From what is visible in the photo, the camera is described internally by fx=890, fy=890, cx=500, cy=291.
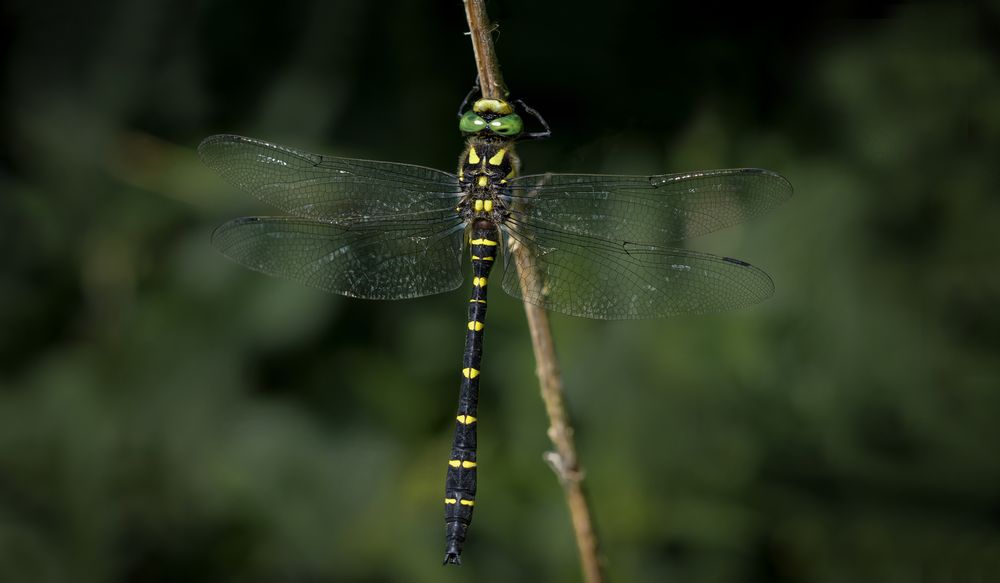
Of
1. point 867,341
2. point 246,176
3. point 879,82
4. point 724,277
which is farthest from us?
point 879,82

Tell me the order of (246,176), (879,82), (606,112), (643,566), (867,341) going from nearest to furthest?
(246,176) < (643,566) < (867,341) < (879,82) < (606,112)

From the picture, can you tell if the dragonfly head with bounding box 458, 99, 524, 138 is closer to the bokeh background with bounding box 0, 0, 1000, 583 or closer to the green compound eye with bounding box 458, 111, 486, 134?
the green compound eye with bounding box 458, 111, 486, 134

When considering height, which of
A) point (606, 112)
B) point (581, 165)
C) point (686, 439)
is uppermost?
point (606, 112)

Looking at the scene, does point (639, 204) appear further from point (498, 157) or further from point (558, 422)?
point (558, 422)

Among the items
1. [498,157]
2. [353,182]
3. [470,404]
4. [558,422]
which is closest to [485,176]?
[498,157]

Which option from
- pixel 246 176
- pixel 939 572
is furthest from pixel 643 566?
pixel 246 176

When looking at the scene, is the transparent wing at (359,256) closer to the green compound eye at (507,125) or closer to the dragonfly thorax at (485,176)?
the dragonfly thorax at (485,176)

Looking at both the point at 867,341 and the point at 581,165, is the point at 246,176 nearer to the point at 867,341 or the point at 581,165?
the point at 581,165
